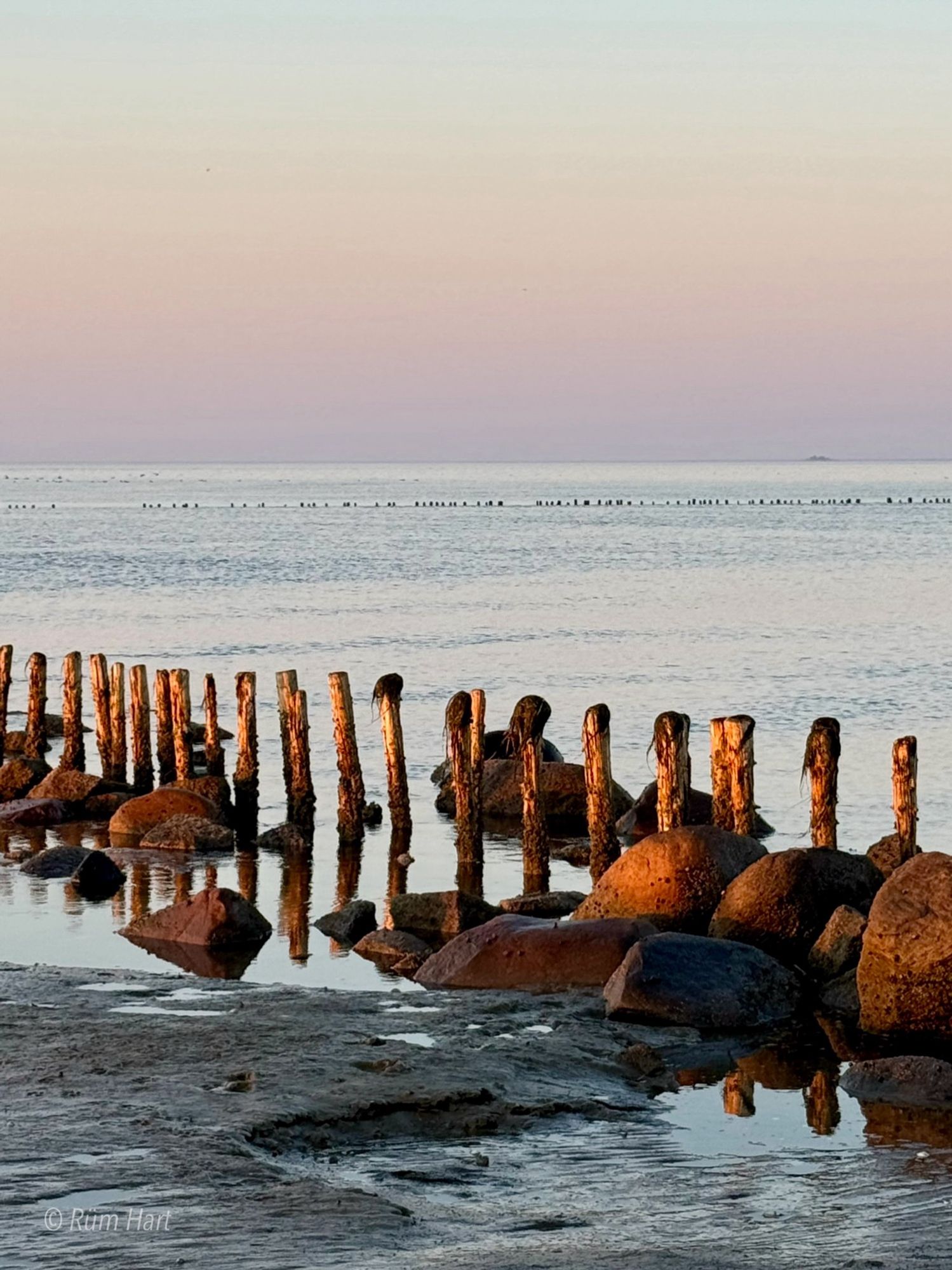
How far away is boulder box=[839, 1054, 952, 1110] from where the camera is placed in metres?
11.5

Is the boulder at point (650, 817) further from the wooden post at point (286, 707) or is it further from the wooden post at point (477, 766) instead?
the wooden post at point (286, 707)

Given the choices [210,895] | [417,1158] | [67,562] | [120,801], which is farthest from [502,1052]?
[67,562]

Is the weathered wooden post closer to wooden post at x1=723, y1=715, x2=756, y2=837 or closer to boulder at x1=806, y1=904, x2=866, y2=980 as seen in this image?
wooden post at x1=723, y1=715, x2=756, y2=837

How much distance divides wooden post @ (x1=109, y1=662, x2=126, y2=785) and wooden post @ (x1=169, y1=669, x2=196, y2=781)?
850 millimetres

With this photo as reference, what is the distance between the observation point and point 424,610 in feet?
183

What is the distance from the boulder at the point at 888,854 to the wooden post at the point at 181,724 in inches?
403

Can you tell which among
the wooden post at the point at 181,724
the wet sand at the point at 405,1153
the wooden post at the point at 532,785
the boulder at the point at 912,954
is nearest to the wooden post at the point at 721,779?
the wooden post at the point at 532,785

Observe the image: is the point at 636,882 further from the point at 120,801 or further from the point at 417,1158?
the point at 120,801

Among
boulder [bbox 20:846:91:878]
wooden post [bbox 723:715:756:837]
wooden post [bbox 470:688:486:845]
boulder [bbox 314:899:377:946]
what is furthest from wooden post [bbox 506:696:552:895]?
boulder [bbox 20:846:91:878]

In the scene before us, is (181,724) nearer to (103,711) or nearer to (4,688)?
(103,711)

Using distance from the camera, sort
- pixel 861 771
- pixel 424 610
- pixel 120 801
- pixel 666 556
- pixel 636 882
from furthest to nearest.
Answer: pixel 666 556, pixel 424 610, pixel 861 771, pixel 120 801, pixel 636 882

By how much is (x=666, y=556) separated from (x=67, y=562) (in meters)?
27.3

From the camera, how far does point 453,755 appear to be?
21.6 meters

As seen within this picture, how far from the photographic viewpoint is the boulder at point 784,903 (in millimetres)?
15516
